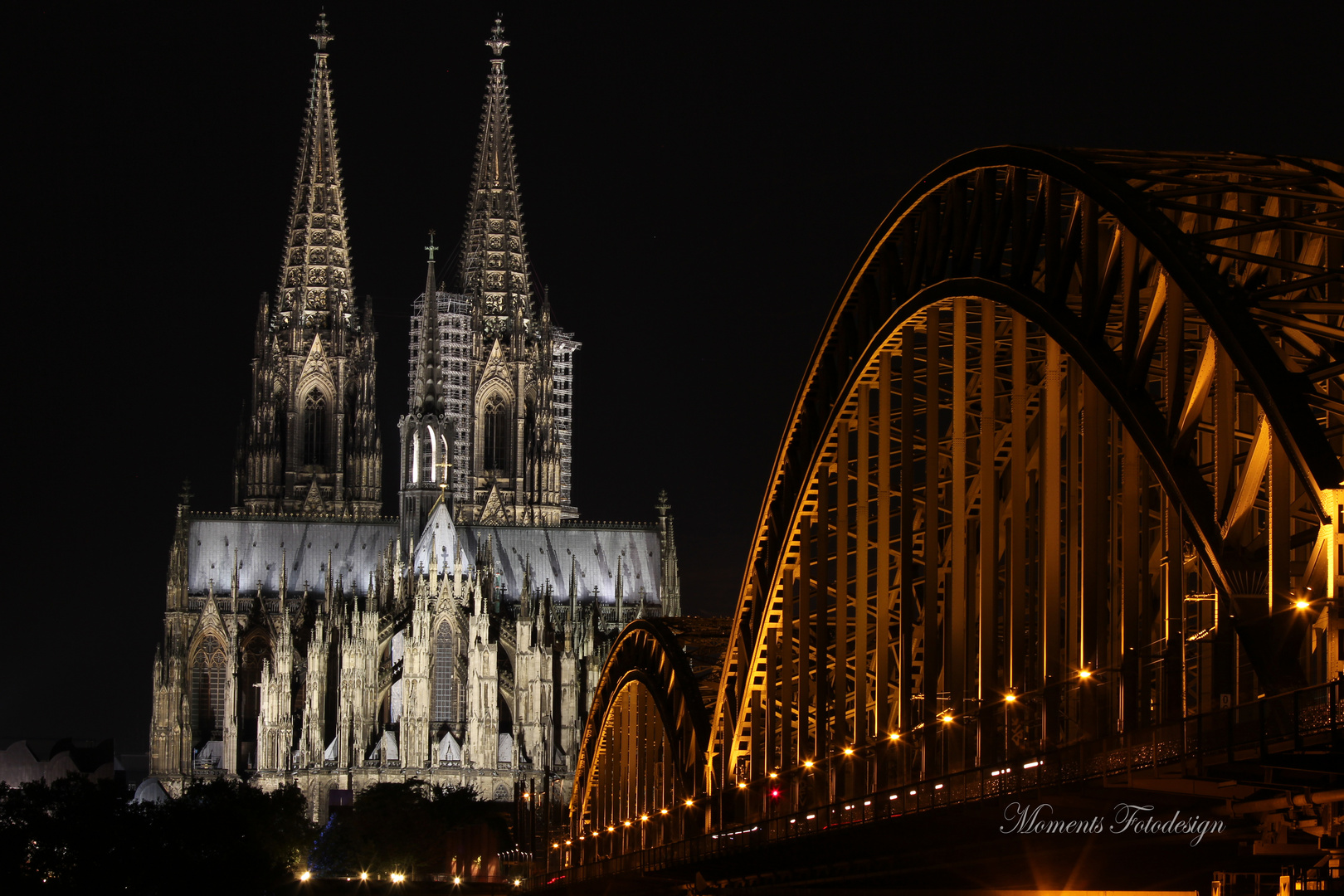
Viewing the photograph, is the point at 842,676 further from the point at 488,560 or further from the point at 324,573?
the point at 324,573

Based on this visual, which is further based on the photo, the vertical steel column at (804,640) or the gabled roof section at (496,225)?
the gabled roof section at (496,225)

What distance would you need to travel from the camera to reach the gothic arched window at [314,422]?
5955 inches

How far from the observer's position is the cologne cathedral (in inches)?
4990

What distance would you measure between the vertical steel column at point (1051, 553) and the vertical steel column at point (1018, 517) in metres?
0.95

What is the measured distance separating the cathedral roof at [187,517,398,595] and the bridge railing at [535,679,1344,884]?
354 feet

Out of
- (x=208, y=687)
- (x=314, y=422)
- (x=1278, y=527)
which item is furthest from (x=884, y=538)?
(x=314, y=422)

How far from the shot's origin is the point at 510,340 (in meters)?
151

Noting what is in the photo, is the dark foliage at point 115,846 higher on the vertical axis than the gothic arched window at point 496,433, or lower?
lower

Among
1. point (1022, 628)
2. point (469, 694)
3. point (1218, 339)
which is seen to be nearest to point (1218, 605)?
point (1218, 339)

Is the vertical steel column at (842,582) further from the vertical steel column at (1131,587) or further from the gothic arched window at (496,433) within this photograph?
the gothic arched window at (496,433)

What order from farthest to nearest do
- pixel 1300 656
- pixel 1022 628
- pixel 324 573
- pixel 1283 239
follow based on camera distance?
1. pixel 324 573
2. pixel 1022 628
3. pixel 1283 239
4. pixel 1300 656

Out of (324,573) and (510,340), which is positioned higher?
(510,340)

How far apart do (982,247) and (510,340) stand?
399 ft

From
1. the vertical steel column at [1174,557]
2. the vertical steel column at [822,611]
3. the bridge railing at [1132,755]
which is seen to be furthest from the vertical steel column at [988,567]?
the vertical steel column at [822,611]
